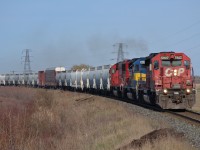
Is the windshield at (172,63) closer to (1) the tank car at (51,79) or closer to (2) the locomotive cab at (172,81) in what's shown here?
(2) the locomotive cab at (172,81)

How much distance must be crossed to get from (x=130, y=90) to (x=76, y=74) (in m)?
24.1

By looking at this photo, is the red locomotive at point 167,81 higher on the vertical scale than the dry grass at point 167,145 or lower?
higher

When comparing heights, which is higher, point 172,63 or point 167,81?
point 172,63

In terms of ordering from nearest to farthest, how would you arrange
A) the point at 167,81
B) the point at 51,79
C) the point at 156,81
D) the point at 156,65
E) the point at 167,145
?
the point at 167,145
the point at 156,81
the point at 167,81
the point at 156,65
the point at 51,79

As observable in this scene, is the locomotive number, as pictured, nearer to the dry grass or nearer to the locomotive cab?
the locomotive cab

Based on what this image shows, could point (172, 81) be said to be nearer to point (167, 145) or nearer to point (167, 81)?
point (167, 81)

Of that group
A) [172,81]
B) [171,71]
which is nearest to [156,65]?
[171,71]

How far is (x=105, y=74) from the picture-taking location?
138ft

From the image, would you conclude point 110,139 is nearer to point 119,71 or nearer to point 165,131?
point 165,131

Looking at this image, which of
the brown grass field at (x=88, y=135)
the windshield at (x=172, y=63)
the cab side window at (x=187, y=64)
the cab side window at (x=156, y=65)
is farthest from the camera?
the cab side window at (x=187, y=64)

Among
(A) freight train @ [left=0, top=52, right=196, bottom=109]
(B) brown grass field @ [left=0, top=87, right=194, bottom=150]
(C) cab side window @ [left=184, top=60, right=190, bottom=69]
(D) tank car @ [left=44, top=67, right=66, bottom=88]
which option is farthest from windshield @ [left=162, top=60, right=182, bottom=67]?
(D) tank car @ [left=44, top=67, right=66, bottom=88]

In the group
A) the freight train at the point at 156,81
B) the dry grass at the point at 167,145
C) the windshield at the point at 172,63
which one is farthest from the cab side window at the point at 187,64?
the dry grass at the point at 167,145

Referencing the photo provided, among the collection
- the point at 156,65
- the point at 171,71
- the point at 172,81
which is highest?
the point at 156,65

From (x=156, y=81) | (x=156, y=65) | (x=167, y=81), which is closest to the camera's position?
(x=156, y=81)
